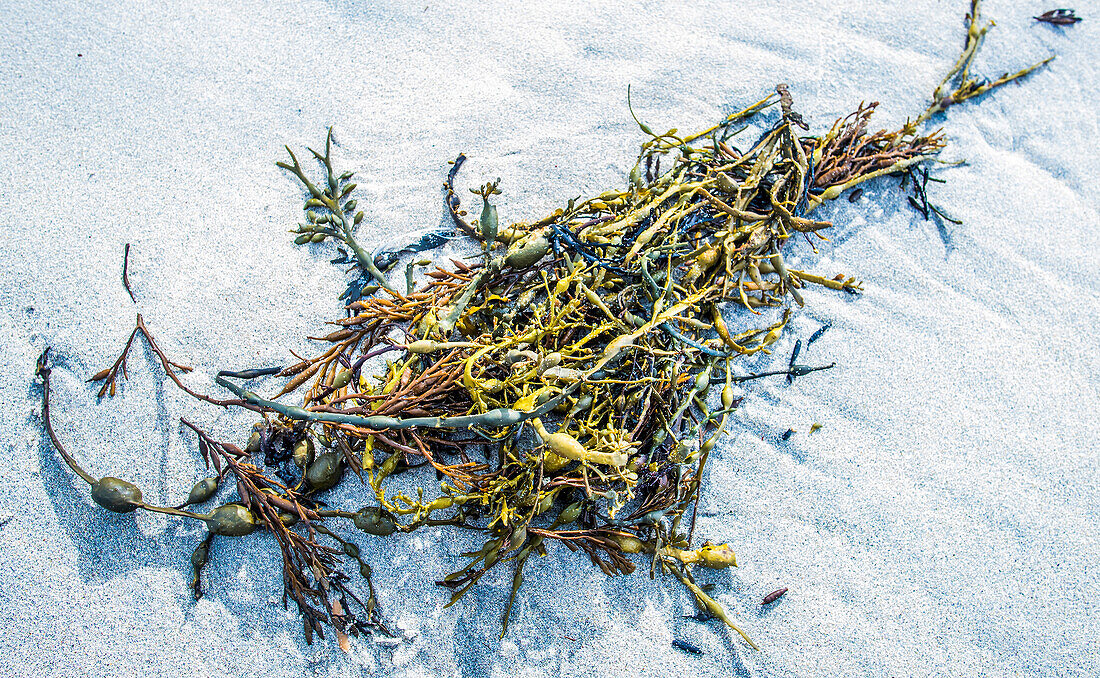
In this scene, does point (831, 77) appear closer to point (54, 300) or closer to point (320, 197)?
point (320, 197)

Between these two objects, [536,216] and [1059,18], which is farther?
[1059,18]

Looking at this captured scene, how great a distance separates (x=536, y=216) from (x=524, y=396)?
0.57m

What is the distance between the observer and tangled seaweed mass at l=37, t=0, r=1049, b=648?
128 cm

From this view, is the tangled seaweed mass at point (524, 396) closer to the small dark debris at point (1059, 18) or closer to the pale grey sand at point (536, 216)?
the pale grey sand at point (536, 216)

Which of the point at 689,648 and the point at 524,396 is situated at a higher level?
the point at 524,396

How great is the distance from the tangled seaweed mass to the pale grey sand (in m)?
0.07

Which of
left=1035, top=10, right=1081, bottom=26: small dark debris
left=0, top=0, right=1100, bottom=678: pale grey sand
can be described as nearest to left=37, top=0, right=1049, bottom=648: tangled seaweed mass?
left=0, top=0, right=1100, bottom=678: pale grey sand

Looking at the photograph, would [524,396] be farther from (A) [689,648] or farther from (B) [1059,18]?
(B) [1059,18]

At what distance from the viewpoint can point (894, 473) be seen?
146 cm

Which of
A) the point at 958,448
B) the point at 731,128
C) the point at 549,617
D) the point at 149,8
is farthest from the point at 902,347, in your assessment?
the point at 149,8

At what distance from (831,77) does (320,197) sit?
1440 millimetres

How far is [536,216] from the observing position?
1.65m

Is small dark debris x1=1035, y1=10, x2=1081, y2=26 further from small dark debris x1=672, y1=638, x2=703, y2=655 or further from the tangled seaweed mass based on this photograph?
small dark debris x1=672, y1=638, x2=703, y2=655

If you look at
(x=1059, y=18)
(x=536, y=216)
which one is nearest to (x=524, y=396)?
(x=536, y=216)
